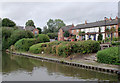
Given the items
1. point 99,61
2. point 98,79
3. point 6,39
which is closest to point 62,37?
point 6,39

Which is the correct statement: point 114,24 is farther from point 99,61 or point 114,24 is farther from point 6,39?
point 6,39

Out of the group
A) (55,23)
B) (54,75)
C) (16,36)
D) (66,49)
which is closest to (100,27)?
(66,49)

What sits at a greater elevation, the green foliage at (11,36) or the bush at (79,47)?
the green foliage at (11,36)

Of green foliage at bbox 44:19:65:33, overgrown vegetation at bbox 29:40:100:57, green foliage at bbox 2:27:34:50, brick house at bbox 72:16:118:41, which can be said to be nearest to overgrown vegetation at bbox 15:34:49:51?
green foliage at bbox 2:27:34:50

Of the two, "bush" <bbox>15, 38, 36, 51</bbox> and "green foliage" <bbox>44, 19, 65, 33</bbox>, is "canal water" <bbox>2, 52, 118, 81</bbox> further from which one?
"green foliage" <bbox>44, 19, 65, 33</bbox>

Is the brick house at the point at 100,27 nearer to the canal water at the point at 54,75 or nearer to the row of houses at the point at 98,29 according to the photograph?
the row of houses at the point at 98,29

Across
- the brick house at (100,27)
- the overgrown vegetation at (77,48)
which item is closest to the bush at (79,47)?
the overgrown vegetation at (77,48)

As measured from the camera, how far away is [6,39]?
43.4m

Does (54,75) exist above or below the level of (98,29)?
below

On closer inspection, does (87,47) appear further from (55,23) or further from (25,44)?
(55,23)

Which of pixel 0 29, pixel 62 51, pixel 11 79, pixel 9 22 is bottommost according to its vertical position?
pixel 11 79

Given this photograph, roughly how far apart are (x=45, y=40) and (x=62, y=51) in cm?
1594

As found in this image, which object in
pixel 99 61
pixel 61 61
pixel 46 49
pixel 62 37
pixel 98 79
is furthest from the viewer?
pixel 62 37

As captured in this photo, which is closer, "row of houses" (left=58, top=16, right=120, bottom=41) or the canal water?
the canal water
